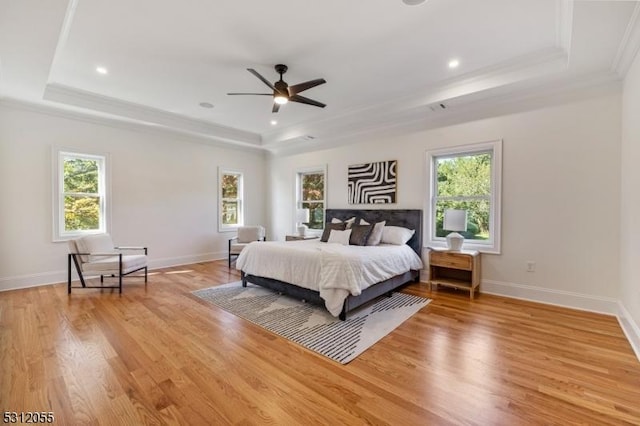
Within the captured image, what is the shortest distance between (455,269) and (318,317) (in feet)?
7.96

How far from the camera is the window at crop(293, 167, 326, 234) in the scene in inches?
258

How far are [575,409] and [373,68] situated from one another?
3687 millimetres

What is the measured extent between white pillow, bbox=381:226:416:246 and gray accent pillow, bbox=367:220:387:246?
0.34 ft

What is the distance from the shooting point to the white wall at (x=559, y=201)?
11.2 feet

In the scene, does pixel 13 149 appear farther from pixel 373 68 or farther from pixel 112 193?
pixel 373 68

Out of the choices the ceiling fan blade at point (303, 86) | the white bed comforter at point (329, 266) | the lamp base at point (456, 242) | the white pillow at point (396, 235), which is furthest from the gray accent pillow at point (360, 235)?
the ceiling fan blade at point (303, 86)

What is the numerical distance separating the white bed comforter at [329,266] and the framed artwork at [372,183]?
3.97ft

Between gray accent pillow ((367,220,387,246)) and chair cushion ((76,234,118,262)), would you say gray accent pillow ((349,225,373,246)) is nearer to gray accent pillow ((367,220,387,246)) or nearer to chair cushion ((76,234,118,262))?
gray accent pillow ((367,220,387,246))

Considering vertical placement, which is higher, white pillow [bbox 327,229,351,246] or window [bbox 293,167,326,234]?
window [bbox 293,167,326,234]

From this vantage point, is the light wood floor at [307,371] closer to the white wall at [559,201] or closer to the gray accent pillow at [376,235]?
the white wall at [559,201]

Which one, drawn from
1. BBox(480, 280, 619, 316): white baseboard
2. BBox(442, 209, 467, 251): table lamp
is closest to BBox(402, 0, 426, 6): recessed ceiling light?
BBox(442, 209, 467, 251): table lamp

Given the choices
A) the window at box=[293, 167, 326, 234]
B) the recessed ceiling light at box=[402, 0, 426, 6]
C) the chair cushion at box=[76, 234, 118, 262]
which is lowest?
the chair cushion at box=[76, 234, 118, 262]

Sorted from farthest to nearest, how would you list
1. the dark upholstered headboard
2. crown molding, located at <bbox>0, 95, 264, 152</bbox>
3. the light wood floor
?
the dark upholstered headboard
crown molding, located at <bbox>0, 95, 264, 152</bbox>
the light wood floor

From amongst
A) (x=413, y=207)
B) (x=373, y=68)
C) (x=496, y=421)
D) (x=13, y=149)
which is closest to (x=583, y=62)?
(x=373, y=68)
